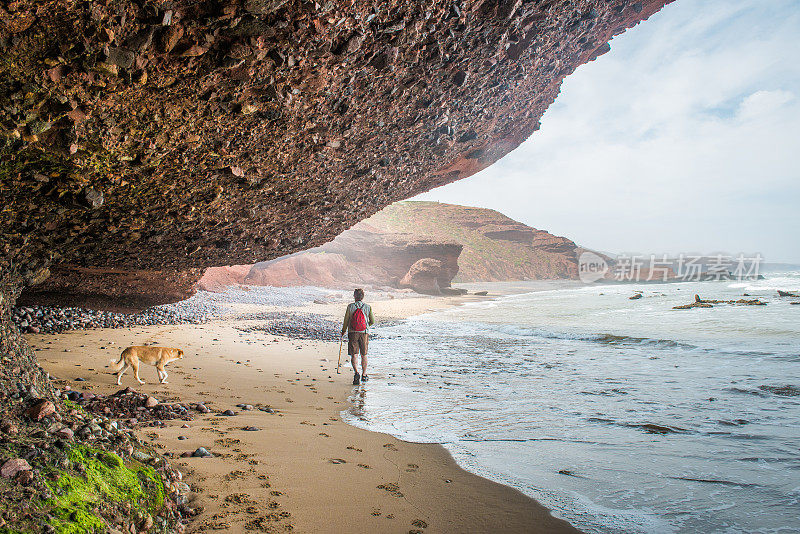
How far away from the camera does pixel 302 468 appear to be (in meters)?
3.46

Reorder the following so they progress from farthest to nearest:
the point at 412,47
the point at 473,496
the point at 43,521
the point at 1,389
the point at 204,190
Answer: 1. the point at 204,190
2. the point at 412,47
3. the point at 473,496
4. the point at 1,389
5. the point at 43,521

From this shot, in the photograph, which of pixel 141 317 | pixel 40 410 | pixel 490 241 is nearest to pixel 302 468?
pixel 40 410

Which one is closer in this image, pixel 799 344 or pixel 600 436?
pixel 600 436

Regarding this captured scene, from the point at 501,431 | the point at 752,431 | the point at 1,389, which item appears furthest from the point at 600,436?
the point at 1,389

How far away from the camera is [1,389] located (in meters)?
Result: 2.61

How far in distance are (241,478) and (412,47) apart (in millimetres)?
3656

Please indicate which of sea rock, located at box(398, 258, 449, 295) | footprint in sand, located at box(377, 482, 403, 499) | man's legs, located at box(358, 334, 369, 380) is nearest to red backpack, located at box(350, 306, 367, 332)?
man's legs, located at box(358, 334, 369, 380)

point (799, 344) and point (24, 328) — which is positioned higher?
point (799, 344)

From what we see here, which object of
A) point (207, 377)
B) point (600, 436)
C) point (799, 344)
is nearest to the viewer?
point (600, 436)

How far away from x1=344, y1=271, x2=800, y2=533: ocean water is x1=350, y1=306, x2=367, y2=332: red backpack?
94 centimetres

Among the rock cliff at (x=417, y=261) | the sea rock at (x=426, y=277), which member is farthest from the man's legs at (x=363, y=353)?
the sea rock at (x=426, y=277)

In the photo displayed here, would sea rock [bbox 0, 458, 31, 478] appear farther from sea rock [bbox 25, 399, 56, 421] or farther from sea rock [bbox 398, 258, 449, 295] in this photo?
sea rock [bbox 398, 258, 449, 295]

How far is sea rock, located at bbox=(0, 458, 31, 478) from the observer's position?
74.7 inches

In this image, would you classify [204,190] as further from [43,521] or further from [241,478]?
[43,521]
